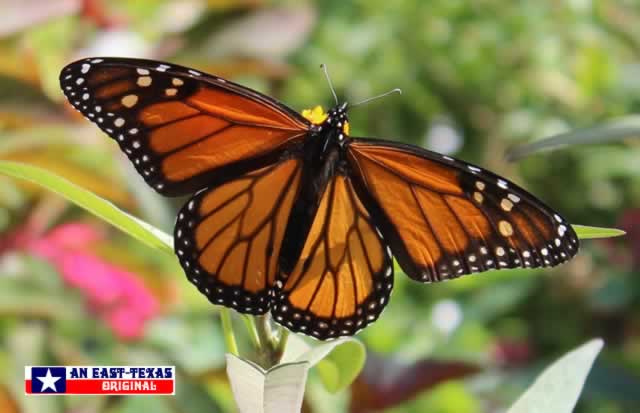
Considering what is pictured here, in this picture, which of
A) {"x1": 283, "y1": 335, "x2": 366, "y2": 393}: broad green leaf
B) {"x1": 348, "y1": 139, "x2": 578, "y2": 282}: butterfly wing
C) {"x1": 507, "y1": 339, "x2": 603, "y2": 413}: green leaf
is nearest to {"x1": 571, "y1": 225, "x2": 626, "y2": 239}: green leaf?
{"x1": 348, "y1": 139, "x2": 578, "y2": 282}: butterfly wing

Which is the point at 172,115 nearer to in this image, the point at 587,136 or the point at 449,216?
the point at 449,216

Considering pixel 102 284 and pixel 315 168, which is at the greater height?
pixel 102 284

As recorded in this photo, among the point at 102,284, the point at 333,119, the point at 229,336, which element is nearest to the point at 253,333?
the point at 229,336

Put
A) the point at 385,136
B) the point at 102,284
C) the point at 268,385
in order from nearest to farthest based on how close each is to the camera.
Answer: the point at 268,385
the point at 102,284
the point at 385,136

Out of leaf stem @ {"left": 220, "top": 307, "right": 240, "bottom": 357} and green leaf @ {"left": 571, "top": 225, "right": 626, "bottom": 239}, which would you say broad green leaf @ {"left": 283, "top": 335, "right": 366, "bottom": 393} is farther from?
green leaf @ {"left": 571, "top": 225, "right": 626, "bottom": 239}

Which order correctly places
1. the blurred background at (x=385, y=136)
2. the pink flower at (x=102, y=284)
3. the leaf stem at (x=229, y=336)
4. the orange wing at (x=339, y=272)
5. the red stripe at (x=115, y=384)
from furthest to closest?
the pink flower at (x=102, y=284)
the blurred background at (x=385, y=136)
the red stripe at (x=115, y=384)
the orange wing at (x=339, y=272)
the leaf stem at (x=229, y=336)

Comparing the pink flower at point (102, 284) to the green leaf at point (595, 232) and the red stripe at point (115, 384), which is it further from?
the green leaf at point (595, 232)

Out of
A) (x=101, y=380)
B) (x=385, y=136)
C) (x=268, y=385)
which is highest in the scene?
(x=385, y=136)

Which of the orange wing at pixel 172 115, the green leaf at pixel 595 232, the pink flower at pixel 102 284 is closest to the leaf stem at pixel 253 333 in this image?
the orange wing at pixel 172 115
